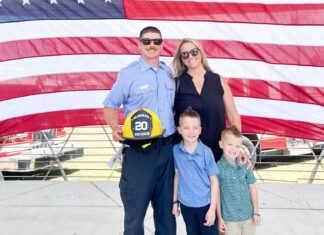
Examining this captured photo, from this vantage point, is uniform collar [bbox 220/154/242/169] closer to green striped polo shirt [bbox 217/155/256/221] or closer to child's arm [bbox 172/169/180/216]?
green striped polo shirt [bbox 217/155/256/221]

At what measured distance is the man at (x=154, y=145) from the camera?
2.55m

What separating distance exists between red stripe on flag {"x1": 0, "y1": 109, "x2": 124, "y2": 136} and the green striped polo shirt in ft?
7.85

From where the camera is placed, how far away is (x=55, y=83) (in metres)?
4.61

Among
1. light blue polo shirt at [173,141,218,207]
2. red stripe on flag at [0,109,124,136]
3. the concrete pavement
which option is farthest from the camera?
red stripe on flag at [0,109,124,136]

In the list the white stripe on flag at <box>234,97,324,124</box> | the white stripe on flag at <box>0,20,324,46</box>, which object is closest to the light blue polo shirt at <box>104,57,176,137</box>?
the white stripe on flag at <box>0,20,324,46</box>

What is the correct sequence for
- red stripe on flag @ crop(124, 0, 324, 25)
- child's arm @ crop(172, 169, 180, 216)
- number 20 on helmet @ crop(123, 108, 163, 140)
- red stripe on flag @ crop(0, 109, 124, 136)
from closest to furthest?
number 20 on helmet @ crop(123, 108, 163, 140) → child's arm @ crop(172, 169, 180, 216) → red stripe on flag @ crop(124, 0, 324, 25) → red stripe on flag @ crop(0, 109, 124, 136)

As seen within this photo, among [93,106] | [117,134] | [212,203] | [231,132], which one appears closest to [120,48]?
[93,106]

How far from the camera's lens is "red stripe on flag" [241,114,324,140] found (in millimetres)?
4504

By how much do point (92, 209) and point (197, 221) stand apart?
60.5 inches

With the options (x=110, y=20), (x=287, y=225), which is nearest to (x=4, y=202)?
(x=110, y=20)

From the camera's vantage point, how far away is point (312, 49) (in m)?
4.34

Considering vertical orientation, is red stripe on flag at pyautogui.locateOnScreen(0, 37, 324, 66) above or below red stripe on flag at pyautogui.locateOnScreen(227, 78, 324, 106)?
above

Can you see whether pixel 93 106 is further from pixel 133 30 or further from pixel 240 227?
pixel 240 227

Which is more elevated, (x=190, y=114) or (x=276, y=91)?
(x=276, y=91)
